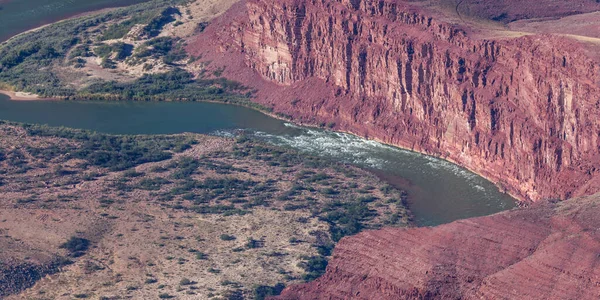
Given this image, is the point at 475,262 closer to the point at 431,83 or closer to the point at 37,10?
the point at 431,83

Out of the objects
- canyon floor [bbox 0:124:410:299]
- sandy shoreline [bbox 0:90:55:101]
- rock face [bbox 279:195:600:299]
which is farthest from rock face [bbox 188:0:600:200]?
rock face [bbox 279:195:600:299]

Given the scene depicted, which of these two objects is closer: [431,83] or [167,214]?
[167,214]

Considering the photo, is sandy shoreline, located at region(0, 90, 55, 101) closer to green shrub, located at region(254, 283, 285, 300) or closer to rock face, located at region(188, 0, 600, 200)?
rock face, located at region(188, 0, 600, 200)

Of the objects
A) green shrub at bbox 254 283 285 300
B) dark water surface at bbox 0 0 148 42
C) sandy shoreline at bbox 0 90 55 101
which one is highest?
dark water surface at bbox 0 0 148 42

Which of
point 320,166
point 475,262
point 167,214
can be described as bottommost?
point 320,166

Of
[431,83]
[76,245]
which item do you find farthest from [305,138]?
[76,245]

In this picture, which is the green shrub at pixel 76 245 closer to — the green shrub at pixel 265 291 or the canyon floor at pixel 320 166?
the canyon floor at pixel 320 166
